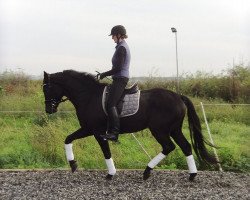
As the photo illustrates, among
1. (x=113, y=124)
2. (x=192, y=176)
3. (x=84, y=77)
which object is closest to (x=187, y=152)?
(x=192, y=176)

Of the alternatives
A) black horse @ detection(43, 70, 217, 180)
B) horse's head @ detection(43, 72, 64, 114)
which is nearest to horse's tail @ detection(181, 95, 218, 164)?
black horse @ detection(43, 70, 217, 180)

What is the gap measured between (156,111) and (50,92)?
1.92 meters

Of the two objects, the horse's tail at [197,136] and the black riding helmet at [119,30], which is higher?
the black riding helmet at [119,30]

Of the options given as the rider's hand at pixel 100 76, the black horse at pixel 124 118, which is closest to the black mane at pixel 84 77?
the black horse at pixel 124 118

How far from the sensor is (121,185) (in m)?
6.82

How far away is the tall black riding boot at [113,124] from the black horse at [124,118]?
0.70ft

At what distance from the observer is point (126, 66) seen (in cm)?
702

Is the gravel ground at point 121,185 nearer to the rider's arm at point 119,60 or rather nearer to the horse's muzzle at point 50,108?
the horse's muzzle at point 50,108

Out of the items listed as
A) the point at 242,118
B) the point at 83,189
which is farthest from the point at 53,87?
the point at 242,118

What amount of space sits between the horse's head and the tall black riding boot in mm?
1074

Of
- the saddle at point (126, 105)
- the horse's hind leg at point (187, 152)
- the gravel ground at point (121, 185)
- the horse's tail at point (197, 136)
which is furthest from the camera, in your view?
the horse's tail at point (197, 136)

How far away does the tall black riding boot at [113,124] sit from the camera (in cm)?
685

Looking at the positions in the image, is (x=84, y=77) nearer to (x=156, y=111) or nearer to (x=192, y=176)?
(x=156, y=111)

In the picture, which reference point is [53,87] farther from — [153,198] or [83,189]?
[153,198]
